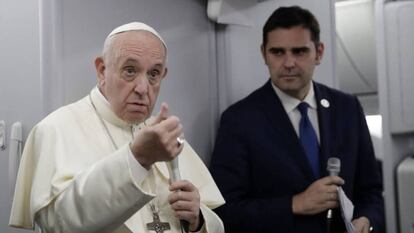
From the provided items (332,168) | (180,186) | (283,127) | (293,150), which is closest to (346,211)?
(332,168)

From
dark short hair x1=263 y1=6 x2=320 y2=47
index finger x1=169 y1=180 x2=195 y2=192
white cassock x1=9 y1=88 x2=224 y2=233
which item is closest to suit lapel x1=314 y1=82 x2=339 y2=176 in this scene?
dark short hair x1=263 y1=6 x2=320 y2=47

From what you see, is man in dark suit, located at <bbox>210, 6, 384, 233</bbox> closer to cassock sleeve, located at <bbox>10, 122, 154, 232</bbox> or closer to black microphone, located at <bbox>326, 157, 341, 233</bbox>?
black microphone, located at <bbox>326, 157, 341, 233</bbox>

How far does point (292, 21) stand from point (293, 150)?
1.88 ft

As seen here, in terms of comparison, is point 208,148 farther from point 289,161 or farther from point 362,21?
point 362,21

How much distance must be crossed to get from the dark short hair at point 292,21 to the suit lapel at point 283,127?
10.4 inches

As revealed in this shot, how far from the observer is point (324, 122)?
2.09m

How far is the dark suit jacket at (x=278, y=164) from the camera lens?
6.52 feet

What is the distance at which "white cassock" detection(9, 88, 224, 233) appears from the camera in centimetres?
124

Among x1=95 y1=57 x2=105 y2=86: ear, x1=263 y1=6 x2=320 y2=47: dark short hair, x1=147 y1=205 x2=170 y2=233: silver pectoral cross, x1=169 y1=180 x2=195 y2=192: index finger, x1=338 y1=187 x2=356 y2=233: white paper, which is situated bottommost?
x1=338 y1=187 x2=356 y2=233: white paper

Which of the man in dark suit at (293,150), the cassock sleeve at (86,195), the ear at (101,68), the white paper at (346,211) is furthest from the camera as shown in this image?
the man in dark suit at (293,150)

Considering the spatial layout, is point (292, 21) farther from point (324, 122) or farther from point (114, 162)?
point (114, 162)

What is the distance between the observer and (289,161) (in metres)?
2.01

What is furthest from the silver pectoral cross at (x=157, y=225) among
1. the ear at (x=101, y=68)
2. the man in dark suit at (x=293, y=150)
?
the man in dark suit at (x=293, y=150)

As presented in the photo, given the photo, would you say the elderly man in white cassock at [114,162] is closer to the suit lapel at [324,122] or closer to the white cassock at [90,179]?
the white cassock at [90,179]
